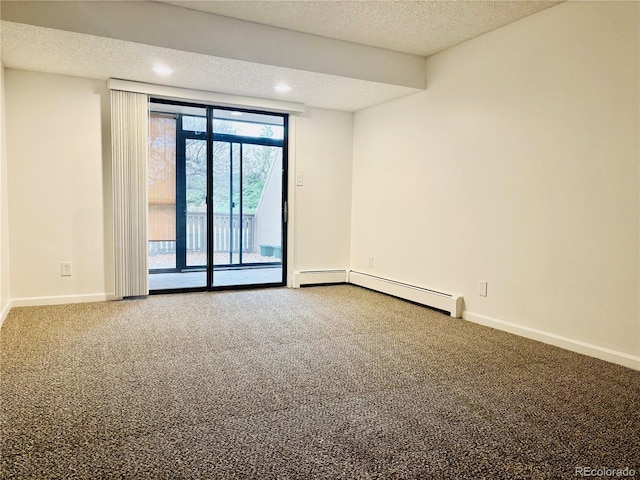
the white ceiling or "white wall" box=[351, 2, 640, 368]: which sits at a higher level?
the white ceiling

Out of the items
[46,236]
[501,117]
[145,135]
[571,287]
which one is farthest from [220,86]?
[571,287]

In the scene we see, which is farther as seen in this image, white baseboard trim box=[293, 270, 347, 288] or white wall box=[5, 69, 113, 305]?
white baseboard trim box=[293, 270, 347, 288]

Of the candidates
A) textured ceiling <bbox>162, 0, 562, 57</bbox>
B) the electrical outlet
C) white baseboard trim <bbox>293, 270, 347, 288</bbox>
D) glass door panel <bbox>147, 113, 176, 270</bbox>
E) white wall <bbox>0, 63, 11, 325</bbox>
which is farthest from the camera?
white baseboard trim <bbox>293, 270, 347, 288</bbox>

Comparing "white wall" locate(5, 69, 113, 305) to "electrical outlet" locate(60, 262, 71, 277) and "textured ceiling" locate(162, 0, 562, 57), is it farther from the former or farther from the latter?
"textured ceiling" locate(162, 0, 562, 57)

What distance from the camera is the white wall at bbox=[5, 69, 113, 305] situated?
3.62m

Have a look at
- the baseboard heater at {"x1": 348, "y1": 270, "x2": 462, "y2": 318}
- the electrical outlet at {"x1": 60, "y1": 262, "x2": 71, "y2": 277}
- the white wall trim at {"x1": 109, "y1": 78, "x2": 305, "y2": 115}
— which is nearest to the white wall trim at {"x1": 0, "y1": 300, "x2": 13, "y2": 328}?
the electrical outlet at {"x1": 60, "y1": 262, "x2": 71, "y2": 277}

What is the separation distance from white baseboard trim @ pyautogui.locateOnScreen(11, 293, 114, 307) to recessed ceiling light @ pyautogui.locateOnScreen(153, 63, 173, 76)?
2.12 metres

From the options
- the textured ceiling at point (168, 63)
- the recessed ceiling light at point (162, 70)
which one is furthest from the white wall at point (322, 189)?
the recessed ceiling light at point (162, 70)

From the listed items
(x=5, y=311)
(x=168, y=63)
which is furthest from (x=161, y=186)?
(x=5, y=311)

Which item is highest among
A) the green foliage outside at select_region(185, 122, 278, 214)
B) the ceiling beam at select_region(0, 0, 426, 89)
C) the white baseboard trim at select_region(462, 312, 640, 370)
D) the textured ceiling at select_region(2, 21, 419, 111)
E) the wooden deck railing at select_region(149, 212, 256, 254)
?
the ceiling beam at select_region(0, 0, 426, 89)

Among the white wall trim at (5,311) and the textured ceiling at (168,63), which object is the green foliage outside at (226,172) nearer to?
the textured ceiling at (168,63)

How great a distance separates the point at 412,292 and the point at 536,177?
5.26ft

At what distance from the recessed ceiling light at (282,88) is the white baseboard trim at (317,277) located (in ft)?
6.51

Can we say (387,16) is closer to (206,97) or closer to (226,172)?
(206,97)
